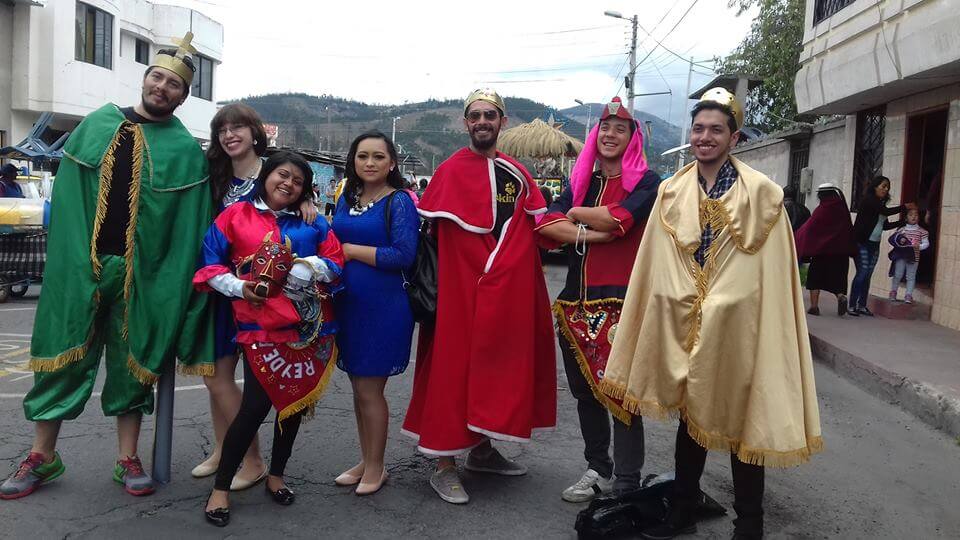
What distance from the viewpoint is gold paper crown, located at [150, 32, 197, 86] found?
3.52 meters

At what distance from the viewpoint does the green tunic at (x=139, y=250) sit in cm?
343

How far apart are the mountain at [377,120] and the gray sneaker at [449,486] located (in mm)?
60578

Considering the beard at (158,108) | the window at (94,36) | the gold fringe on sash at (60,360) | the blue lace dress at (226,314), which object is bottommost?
the gold fringe on sash at (60,360)

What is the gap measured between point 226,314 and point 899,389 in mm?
5279

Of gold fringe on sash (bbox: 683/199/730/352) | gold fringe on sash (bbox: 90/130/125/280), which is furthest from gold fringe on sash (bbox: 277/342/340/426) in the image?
gold fringe on sash (bbox: 683/199/730/352)

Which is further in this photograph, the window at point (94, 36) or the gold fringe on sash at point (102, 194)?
the window at point (94, 36)

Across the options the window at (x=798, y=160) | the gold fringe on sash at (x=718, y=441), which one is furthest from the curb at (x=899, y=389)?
the window at (x=798, y=160)

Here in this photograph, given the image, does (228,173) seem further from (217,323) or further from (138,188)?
(217,323)

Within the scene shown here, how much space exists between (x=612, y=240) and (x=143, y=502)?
248 centimetres

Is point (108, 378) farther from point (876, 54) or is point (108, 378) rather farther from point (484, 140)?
point (876, 54)

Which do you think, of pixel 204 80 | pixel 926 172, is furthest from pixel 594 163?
pixel 204 80

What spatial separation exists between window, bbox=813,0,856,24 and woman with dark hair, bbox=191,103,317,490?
9.99 m

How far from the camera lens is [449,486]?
12.2 feet

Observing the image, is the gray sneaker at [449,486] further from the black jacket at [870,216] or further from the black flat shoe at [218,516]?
the black jacket at [870,216]
